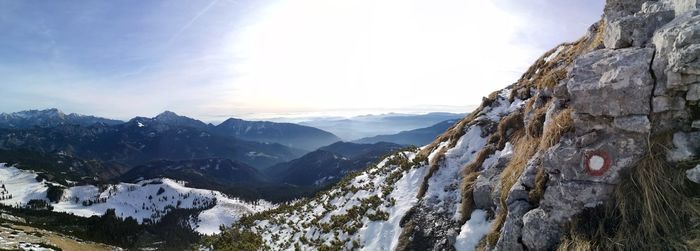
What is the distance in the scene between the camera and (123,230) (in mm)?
182125

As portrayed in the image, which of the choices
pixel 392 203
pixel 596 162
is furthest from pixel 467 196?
pixel 596 162

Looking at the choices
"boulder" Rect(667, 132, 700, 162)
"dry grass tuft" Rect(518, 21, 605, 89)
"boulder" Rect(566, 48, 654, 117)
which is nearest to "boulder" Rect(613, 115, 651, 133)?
"boulder" Rect(566, 48, 654, 117)

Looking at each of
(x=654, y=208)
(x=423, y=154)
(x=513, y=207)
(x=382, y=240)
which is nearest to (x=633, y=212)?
(x=654, y=208)

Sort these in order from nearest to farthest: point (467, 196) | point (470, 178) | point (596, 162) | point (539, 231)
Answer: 1. point (596, 162)
2. point (539, 231)
3. point (467, 196)
4. point (470, 178)

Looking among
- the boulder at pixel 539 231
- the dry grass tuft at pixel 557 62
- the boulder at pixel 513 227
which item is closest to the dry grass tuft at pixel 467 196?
the boulder at pixel 513 227

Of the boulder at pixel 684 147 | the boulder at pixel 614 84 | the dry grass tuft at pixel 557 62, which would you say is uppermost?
the dry grass tuft at pixel 557 62

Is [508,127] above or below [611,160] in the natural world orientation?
above

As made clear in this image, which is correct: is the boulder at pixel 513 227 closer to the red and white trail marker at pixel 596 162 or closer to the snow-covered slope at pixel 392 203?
the red and white trail marker at pixel 596 162

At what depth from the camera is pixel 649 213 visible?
1000 centimetres

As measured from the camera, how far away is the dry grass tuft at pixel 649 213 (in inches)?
377

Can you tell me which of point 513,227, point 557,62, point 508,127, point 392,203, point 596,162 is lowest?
point 392,203

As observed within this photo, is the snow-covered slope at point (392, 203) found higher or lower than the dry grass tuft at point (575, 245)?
lower

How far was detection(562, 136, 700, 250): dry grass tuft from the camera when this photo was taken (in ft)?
31.4

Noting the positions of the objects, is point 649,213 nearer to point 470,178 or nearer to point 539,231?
point 539,231
